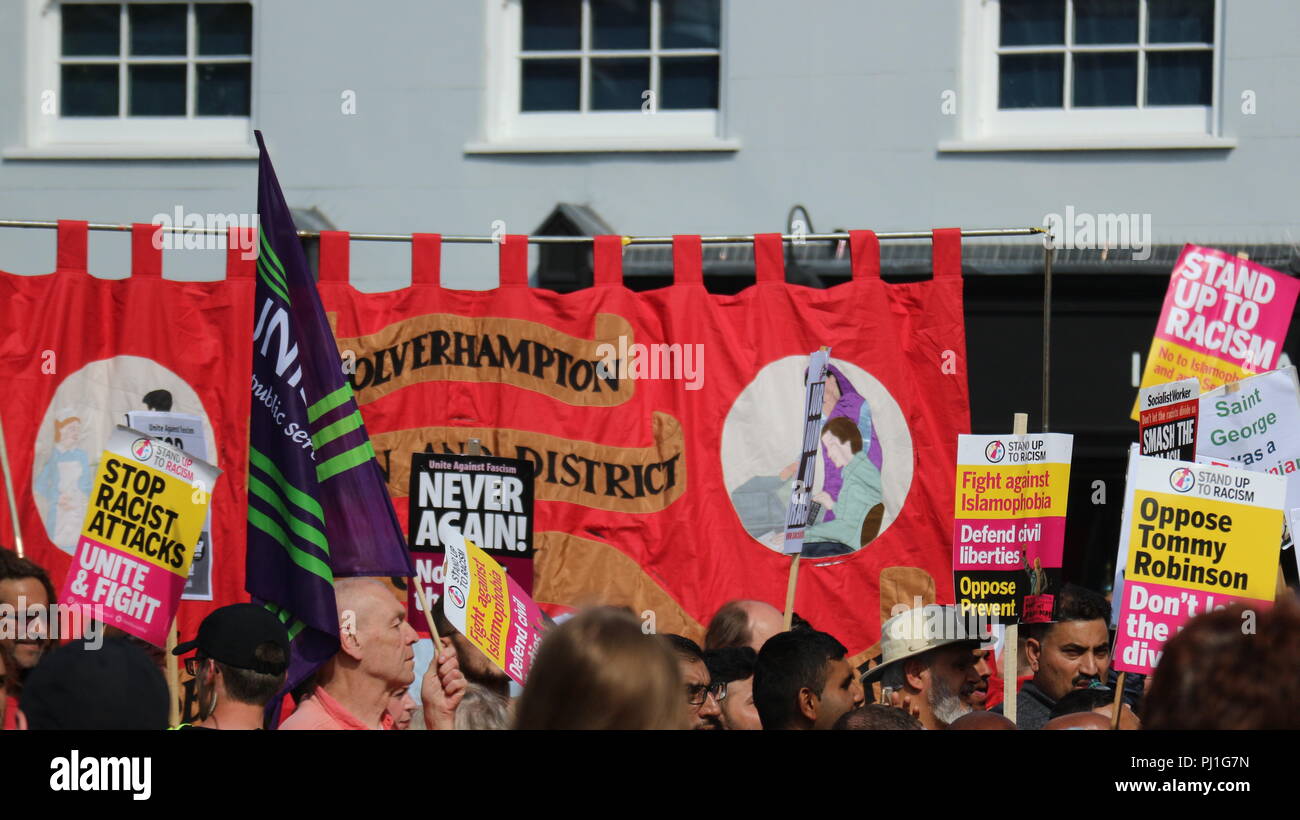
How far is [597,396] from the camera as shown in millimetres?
7543

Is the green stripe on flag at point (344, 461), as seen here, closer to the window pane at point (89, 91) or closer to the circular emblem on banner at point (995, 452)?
the circular emblem on banner at point (995, 452)

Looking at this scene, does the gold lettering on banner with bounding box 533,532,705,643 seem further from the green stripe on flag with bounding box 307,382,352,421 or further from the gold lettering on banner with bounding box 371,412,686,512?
the green stripe on flag with bounding box 307,382,352,421

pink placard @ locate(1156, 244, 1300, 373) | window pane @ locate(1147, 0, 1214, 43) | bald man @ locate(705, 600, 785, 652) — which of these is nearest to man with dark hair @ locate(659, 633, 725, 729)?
bald man @ locate(705, 600, 785, 652)

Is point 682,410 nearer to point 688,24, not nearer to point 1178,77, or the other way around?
point 688,24

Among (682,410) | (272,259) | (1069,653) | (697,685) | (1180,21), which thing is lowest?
(1069,653)

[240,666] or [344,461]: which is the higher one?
[344,461]

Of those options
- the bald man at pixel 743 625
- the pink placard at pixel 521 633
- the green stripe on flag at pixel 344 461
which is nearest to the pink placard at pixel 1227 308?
the bald man at pixel 743 625

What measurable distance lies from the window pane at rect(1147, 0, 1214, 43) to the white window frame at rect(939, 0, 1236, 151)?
59 mm

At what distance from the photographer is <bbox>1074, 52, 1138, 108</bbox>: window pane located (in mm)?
9906

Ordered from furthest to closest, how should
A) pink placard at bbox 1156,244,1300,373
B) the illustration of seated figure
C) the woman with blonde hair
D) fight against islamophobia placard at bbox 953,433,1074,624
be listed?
the illustration of seated figure < pink placard at bbox 1156,244,1300,373 < fight against islamophobia placard at bbox 953,433,1074,624 < the woman with blonde hair

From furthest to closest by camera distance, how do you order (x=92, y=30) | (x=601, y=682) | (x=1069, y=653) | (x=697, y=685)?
(x=92, y=30) → (x=1069, y=653) → (x=697, y=685) → (x=601, y=682)

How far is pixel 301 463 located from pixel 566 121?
18.0 ft

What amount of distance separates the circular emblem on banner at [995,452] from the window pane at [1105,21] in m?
4.37

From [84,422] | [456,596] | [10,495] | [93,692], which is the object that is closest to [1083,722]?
[456,596]
